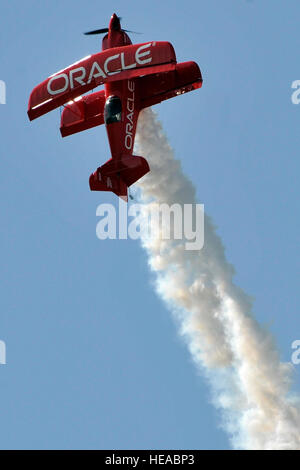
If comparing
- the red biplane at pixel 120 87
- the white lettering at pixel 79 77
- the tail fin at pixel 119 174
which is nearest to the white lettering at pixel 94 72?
the red biplane at pixel 120 87

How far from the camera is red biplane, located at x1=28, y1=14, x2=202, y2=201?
43.7 m

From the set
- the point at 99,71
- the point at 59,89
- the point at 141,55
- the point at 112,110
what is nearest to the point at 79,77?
the point at 99,71

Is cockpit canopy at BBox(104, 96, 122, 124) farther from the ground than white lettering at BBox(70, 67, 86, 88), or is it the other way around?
white lettering at BBox(70, 67, 86, 88)

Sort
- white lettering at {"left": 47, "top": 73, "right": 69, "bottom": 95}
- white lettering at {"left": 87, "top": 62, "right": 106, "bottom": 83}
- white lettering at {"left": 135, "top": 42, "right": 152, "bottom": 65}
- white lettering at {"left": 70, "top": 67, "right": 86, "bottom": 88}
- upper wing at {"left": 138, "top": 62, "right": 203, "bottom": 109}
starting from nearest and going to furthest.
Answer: white lettering at {"left": 135, "top": 42, "right": 152, "bottom": 65}, white lettering at {"left": 87, "top": 62, "right": 106, "bottom": 83}, white lettering at {"left": 70, "top": 67, "right": 86, "bottom": 88}, white lettering at {"left": 47, "top": 73, "right": 69, "bottom": 95}, upper wing at {"left": 138, "top": 62, "right": 203, "bottom": 109}

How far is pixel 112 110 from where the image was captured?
1754 inches

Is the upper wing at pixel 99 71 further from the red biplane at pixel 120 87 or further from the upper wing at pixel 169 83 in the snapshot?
the upper wing at pixel 169 83

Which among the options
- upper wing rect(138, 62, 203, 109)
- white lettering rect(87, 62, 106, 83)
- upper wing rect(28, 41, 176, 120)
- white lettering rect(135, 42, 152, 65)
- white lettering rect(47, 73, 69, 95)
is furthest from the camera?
upper wing rect(138, 62, 203, 109)

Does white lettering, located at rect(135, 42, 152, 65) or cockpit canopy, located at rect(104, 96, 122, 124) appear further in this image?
cockpit canopy, located at rect(104, 96, 122, 124)

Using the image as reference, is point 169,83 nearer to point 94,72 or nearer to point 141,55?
point 141,55

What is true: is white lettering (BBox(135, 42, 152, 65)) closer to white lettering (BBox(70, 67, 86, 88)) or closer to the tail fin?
white lettering (BBox(70, 67, 86, 88))

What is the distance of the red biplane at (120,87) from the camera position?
1719 inches

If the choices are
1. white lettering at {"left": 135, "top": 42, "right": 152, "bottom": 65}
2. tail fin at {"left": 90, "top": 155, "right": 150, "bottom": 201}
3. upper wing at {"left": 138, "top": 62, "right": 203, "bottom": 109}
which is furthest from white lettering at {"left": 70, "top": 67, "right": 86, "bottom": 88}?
tail fin at {"left": 90, "top": 155, "right": 150, "bottom": 201}

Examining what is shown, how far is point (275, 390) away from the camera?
45.8m
